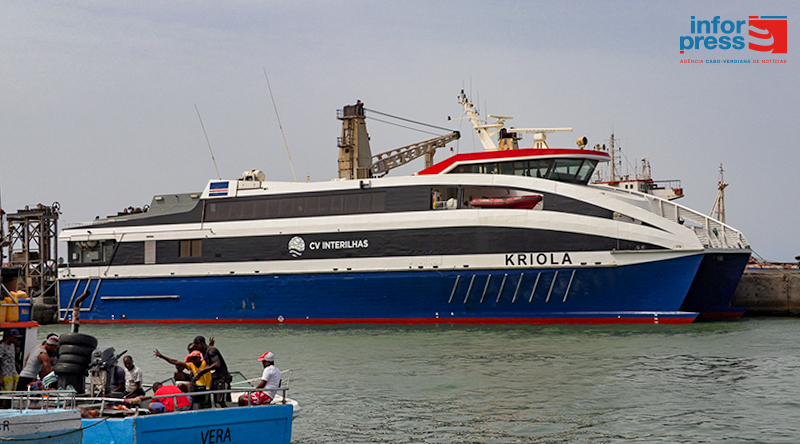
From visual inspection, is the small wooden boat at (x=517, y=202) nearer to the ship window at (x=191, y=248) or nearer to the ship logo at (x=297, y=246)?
the ship logo at (x=297, y=246)

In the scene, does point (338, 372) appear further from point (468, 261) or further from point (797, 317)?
point (797, 317)

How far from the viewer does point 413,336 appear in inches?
1006

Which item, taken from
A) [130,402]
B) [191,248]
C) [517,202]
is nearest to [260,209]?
[191,248]

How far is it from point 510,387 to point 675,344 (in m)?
7.84

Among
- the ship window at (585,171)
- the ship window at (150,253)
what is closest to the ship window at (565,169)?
the ship window at (585,171)

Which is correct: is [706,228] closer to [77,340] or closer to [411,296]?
[411,296]

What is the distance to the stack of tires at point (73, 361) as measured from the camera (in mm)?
11273

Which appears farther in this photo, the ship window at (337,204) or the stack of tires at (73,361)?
the ship window at (337,204)

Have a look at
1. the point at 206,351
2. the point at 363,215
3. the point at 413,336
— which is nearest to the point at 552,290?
the point at 413,336

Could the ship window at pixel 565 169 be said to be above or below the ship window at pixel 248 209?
above

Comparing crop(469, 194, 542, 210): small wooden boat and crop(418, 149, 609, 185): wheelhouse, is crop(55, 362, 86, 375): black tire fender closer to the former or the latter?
crop(469, 194, 542, 210): small wooden boat

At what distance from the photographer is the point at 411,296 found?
2916 cm

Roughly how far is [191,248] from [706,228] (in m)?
20.2

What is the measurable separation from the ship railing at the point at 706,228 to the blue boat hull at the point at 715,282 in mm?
514
